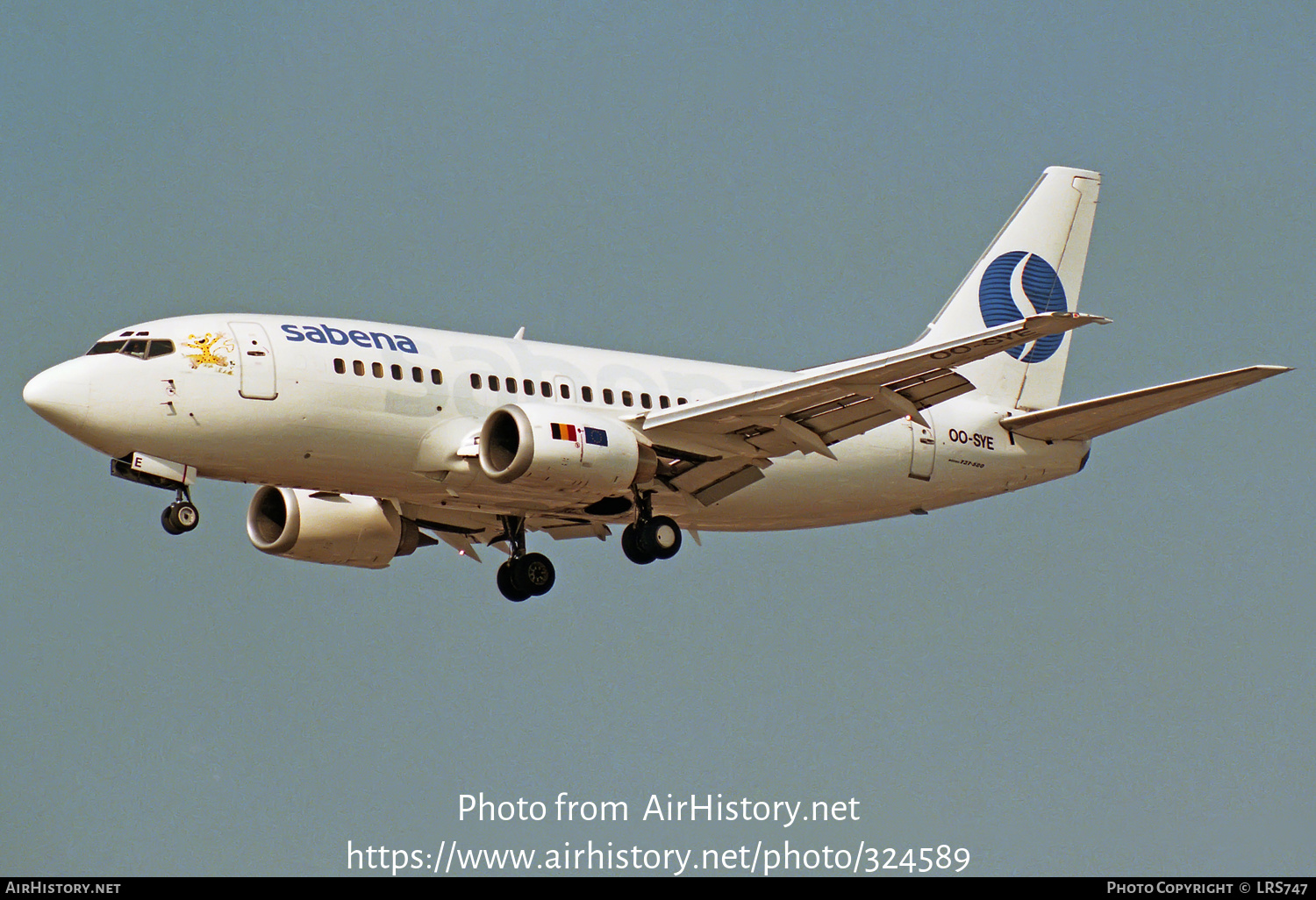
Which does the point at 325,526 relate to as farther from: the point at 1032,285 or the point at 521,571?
the point at 1032,285

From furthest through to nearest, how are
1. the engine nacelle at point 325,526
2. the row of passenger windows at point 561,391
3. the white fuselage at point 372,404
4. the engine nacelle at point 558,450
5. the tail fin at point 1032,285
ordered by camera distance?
the tail fin at point 1032,285 → the engine nacelle at point 325,526 → the row of passenger windows at point 561,391 → the engine nacelle at point 558,450 → the white fuselage at point 372,404

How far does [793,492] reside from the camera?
127 feet

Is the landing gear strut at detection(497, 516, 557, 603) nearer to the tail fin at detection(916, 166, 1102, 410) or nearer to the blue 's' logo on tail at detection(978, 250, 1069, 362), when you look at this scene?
the tail fin at detection(916, 166, 1102, 410)

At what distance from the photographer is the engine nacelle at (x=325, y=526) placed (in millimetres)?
39312

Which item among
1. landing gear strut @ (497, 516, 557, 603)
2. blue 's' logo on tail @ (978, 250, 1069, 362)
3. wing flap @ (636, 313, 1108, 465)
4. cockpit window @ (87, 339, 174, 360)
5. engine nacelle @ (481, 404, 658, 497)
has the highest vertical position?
blue 's' logo on tail @ (978, 250, 1069, 362)

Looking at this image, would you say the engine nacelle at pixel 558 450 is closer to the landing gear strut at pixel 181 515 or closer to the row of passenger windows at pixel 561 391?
the row of passenger windows at pixel 561 391

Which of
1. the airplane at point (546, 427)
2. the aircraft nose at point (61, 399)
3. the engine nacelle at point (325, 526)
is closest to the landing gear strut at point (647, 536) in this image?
the airplane at point (546, 427)

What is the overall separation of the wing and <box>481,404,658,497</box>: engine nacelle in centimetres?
131

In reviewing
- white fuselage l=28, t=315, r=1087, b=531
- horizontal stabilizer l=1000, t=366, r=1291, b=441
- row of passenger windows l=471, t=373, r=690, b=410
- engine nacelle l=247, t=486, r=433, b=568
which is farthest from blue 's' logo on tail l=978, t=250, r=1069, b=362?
engine nacelle l=247, t=486, r=433, b=568

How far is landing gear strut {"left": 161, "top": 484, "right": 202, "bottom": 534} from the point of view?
108ft

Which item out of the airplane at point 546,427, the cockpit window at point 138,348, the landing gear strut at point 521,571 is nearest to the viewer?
the airplane at point 546,427

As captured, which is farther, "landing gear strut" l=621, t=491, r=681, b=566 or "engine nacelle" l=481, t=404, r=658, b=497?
"landing gear strut" l=621, t=491, r=681, b=566

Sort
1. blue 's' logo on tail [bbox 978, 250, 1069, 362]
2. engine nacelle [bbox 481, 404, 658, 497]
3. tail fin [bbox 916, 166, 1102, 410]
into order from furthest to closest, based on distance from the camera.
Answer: blue 's' logo on tail [bbox 978, 250, 1069, 362] < tail fin [bbox 916, 166, 1102, 410] < engine nacelle [bbox 481, 404, 658, 497]

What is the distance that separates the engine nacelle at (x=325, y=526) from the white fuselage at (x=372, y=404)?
5.79ft
